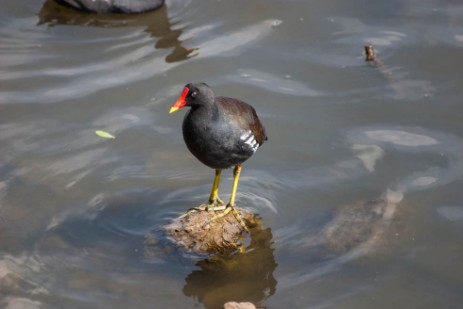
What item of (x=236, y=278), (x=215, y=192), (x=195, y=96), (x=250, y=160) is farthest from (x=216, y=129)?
(x=250, y=160)

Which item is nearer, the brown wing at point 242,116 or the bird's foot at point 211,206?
the brown wing at point 242,116

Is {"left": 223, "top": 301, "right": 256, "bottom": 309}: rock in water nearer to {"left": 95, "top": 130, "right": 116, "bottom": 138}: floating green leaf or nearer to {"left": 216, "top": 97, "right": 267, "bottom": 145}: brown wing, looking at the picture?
{"left": 216, "top": 97, "right": 267, "bottom": 145}: brown wing

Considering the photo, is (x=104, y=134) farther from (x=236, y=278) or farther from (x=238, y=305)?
(x=238, y=305)

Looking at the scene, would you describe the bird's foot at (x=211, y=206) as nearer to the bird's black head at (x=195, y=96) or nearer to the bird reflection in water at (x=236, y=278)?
the bird reflection in water at (x=236, y=278)

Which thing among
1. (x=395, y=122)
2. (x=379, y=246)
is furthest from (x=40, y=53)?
(x=379, y=246)

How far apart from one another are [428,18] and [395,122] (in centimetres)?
199

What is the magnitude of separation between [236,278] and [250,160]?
1511 millimetres

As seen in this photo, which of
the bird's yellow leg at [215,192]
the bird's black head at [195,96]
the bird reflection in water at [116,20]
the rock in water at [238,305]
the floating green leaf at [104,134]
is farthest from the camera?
the bird reflection in water at [116,20]

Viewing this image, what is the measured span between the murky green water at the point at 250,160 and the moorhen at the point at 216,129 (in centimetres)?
63

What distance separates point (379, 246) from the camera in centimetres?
535

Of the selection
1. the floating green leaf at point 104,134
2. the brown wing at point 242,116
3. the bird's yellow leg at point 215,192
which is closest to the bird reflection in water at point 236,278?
the bird's yellow leg at point 215,192

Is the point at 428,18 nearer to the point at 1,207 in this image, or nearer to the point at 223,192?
the point at 223,192

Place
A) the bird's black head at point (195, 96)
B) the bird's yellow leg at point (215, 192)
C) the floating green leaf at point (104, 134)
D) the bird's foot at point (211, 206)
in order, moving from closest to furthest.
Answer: the bird's black head at point (195, 96) → the bird's foot at point (211, 206) → the bird's yellow leg at point (215, 192) → the floating green leaf at point (104, 134)

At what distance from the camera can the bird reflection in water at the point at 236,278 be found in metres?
4.95
